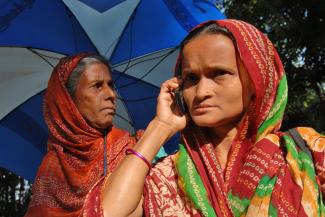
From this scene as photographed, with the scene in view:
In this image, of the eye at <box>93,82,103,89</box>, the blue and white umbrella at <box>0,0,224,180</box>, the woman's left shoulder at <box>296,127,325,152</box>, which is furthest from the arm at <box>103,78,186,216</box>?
the blue and white umbrella at <box>0,0,224,180</box>

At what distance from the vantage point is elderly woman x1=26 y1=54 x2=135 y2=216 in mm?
2699

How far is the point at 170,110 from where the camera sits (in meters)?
1.64

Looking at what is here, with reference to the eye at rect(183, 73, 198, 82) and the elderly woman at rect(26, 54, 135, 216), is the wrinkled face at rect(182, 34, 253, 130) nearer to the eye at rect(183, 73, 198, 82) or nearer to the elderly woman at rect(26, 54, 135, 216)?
the eye at rect(183, 73, 198, 82)

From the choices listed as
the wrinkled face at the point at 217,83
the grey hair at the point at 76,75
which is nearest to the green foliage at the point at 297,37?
the grey hair at the point at 76,75

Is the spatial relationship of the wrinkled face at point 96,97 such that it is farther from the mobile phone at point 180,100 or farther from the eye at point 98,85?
the mobile phone at point 180,100

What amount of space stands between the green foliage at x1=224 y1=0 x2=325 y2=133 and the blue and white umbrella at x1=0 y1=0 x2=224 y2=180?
264cm

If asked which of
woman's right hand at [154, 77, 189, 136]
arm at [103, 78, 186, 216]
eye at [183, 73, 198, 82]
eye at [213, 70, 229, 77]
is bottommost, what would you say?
arm at [103, 78, 186, 216]

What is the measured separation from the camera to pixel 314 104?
25.3 ft

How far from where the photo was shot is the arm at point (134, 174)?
144 cm

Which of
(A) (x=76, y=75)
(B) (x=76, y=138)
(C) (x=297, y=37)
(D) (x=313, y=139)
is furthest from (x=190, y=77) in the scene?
(C) (x=297, y=37)

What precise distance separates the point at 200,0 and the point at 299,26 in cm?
338

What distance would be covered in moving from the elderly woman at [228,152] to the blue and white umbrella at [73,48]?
6.90 feet

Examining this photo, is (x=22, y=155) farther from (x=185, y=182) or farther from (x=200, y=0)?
(x=185, y=182)

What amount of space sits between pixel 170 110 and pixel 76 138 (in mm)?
1342
